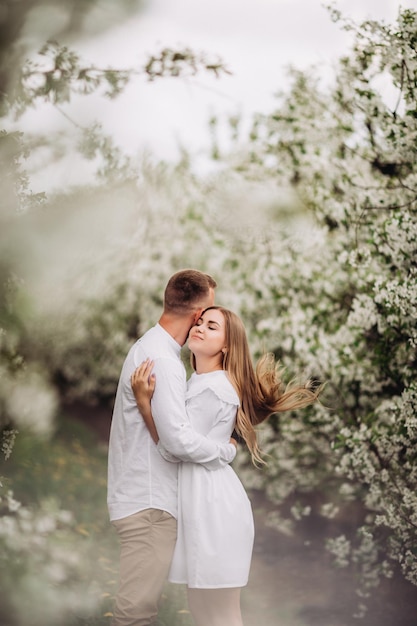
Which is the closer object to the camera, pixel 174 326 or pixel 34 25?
pixel 174 326

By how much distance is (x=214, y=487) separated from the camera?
2.95 metres

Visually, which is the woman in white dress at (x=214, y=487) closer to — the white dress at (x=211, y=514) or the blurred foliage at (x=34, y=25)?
the white dress at (x=211, y=514)

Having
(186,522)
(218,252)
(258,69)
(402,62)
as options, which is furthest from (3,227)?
(258,69)

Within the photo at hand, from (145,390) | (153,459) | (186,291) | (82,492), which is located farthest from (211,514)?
(82,492)

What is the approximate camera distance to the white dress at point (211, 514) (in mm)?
2887

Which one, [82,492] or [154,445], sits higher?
[154,445]

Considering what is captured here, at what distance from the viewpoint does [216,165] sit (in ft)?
25.6

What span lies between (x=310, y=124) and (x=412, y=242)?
2.10 m

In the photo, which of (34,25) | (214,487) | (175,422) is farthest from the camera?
(34,25)

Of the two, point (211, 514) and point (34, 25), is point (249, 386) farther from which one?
point (34, 25)

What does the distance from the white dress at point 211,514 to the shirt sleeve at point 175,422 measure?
8 cm

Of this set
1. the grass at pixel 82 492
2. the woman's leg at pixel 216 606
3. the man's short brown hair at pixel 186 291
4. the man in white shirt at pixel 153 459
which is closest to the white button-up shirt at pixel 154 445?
the man in white shirt at pixel 153 459

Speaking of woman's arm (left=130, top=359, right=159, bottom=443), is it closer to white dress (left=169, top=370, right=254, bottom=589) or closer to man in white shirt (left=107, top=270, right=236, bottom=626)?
man in white shirt (left=107, top=270, right=236, bottom=626)

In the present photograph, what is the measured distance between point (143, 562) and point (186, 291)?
1004mm
